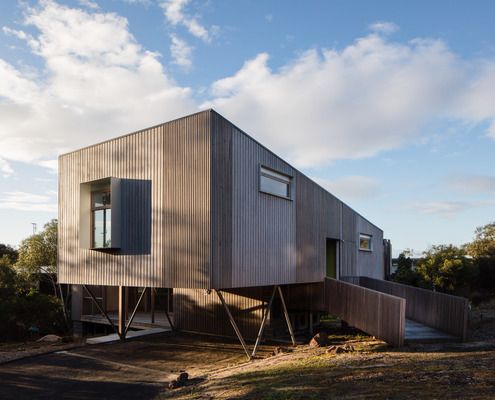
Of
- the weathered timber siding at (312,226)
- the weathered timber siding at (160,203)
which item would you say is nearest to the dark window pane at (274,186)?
the weathered timber siding at (312,226)

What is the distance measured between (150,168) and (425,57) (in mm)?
8060

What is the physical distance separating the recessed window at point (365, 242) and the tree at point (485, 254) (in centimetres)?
1172

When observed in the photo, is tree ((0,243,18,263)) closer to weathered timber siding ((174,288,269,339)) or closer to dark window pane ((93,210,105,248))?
weathered timber siding ((174,288,269,339))

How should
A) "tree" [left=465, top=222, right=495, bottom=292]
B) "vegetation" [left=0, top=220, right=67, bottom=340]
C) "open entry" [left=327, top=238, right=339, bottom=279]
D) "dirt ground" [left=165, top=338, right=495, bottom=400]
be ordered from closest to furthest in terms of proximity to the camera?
"dirt ground" [left=165, top=338, right=495, bottom=400], "open entry" [left=327, top=238, right=339, bottom=279], "vegetation" [left=0, top=220, right=67, bottom=340], "tree" [left=465, top=222, right=495, bottom=292]

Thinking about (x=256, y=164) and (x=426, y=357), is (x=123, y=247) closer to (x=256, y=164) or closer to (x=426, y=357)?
(x=256, y=164)

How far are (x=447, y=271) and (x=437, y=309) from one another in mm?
13168

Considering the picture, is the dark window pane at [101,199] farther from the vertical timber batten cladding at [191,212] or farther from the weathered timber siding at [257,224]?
the weathered timber siding at [257,224]

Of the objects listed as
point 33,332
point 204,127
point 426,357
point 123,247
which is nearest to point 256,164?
point 204,127

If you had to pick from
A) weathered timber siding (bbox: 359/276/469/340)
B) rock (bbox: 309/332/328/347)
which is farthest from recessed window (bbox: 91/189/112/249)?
weathered timber siding (bbox: 359/276/469/340)

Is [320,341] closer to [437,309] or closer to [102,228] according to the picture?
[437,309]

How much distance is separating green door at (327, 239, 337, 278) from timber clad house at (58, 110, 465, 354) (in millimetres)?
2263

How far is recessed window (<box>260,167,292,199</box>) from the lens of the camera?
13781 mm

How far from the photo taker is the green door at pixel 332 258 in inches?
782

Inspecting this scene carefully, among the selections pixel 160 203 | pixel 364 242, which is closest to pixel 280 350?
pixel 160 203
